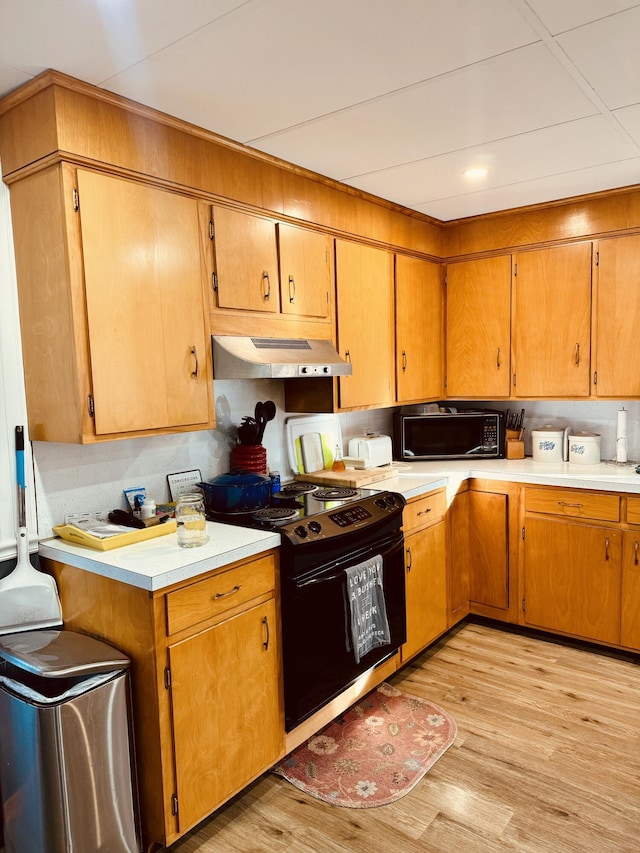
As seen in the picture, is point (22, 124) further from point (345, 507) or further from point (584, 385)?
point (584, 385)

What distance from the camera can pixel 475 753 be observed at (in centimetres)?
248

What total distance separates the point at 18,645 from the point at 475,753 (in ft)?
5.77

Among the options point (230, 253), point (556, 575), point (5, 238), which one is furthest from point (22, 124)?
point (556, 575)

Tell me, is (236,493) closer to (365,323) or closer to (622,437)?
(365,323)

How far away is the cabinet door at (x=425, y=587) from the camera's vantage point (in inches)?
120

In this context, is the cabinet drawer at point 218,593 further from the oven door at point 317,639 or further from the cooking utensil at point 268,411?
the cooking utensil at point 268,411

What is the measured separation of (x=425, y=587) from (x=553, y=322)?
1669mm

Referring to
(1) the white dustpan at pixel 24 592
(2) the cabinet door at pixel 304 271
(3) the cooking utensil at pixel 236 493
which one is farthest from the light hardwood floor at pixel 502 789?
(2) the cabinet door at pixel 304 271

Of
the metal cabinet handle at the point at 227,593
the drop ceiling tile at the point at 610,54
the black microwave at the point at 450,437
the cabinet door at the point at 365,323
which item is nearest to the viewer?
the drop ceiling tile at the point at 610,54

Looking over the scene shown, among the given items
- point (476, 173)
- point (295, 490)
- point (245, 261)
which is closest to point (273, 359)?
point (245, 261)

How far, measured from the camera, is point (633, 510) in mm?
3076

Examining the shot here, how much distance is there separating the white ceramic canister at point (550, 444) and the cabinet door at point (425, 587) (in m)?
0.83

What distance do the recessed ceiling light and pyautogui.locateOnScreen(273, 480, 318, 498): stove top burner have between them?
1.63 m

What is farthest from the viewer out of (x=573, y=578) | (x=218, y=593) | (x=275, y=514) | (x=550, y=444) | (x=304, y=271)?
(x=550, y=444)
